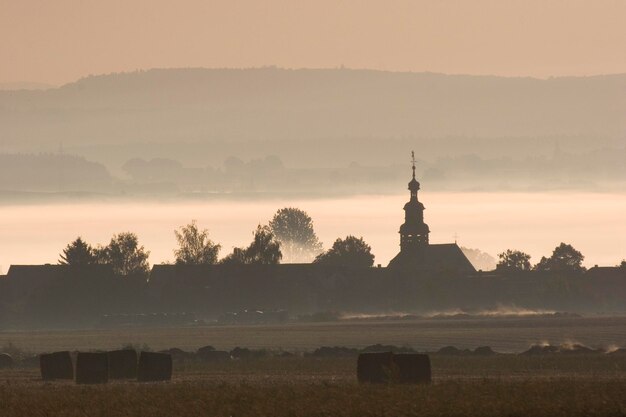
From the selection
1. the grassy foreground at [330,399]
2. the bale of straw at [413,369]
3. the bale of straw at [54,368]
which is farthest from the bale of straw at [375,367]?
the bale of straw at [54,368]

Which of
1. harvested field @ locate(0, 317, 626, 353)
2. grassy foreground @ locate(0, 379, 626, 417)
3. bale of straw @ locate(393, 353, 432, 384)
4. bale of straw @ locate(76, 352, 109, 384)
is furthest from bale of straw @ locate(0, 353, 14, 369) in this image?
bale of straw @ locate(393, 353, 432, 384)

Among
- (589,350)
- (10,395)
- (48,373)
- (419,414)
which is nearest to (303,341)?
(589,350)

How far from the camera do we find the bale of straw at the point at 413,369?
6594 centimetres

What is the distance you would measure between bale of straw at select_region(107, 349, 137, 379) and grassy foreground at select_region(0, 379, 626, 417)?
6693mm

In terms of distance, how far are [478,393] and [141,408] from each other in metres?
11.1

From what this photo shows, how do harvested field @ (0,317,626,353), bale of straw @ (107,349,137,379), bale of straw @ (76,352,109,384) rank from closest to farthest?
bale of straw @ (76,352,109,384) < bale of straw @ (107,349,137,379) < harvested field @ (0,317,626,353)

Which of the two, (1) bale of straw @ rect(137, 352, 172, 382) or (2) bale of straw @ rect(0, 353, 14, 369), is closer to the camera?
(1) bale of straw @ rect(137, 352, 172, 382)

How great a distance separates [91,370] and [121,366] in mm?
2067

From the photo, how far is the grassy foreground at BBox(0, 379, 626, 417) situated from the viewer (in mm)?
54594

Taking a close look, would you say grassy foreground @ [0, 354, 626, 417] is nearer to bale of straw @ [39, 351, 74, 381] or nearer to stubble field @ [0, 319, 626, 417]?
stubble field @ [0, 319, 626, 417]

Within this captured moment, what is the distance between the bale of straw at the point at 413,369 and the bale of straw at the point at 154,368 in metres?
10.3

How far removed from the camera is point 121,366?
242 ft

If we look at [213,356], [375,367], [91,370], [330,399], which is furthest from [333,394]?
[213,356]

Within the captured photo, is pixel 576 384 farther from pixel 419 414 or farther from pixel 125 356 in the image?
pixel 125 356
